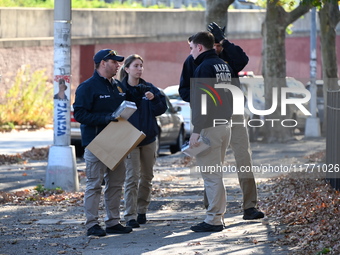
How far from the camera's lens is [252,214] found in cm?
969

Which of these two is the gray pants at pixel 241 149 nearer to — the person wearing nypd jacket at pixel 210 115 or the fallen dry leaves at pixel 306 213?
the person wearing nypd jacket at pixel 210 115

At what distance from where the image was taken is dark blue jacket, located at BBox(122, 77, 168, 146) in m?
9.48

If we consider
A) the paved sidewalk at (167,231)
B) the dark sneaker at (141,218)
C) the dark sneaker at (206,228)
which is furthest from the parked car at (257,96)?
the dark sneaker at (206,228)

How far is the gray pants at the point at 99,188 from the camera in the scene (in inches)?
345

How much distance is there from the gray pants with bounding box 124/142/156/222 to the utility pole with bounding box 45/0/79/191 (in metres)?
3.02

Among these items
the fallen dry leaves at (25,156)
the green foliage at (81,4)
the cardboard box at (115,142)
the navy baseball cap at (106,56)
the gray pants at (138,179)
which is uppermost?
the green foliage at (81,4)

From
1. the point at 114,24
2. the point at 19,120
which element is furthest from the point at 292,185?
the point at 114,24

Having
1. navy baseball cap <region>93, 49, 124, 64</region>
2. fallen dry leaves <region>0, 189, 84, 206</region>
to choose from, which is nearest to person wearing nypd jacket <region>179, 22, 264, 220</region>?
navy baseball cap <region>93, 49, 124, 64</region>

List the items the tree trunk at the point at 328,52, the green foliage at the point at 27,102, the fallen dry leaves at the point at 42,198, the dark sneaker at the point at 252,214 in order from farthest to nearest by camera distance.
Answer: the green foliage at the point at 27,102 < the tree trunk at the point at 328,52 < the fallen dry leaves at the point at 42,198 < the dark sneaker at the point at 252,214

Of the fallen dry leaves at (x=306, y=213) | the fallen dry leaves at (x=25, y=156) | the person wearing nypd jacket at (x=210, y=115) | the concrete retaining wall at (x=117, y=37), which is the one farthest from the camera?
the concrete retaining wall at (x=117, y=37)

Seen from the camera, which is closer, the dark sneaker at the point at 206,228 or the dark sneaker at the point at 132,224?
the dark sneaker at the point at 206,228

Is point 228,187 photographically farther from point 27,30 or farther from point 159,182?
point 27,30

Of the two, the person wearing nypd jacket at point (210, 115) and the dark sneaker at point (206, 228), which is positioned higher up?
the person wearing nypd jacket at point (210, 115)

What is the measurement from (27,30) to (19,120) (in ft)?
11.9
